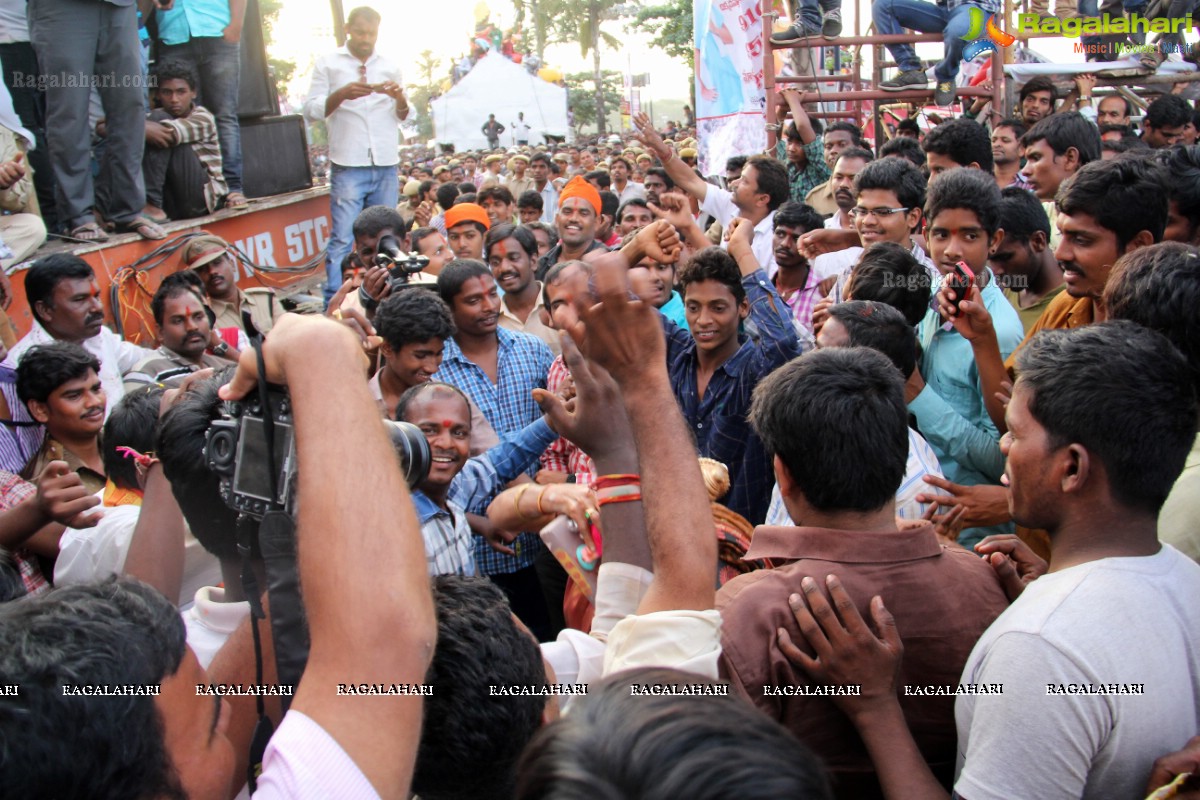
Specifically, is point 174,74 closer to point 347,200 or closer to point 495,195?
point 347,200

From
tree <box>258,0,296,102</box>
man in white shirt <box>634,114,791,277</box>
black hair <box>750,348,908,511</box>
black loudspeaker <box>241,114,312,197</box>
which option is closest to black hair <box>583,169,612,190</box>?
black loudspeaker <box>241,114,312,197</box>

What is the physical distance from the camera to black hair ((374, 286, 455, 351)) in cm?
358

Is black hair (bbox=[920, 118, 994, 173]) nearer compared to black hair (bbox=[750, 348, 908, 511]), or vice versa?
black hair (bbox=[750, 348, 908, 511])

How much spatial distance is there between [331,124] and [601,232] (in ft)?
8.84

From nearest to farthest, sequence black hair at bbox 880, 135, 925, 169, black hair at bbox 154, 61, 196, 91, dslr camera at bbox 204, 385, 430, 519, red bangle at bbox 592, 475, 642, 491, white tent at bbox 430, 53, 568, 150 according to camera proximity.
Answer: dslr camera at bbox 204, 385, 430, 519, red bangle at bbox 592, 475, 642, 491, black hair at bbox 880, 135, 925, 169, black hair at bbox 154, 61, 196, 91, white tent at bbox 430, 53, 568, 150

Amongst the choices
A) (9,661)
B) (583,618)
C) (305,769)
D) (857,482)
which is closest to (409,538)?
(305,769)

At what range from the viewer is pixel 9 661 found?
106 cm

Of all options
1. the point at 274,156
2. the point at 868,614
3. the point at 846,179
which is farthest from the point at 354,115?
the point at 868,614

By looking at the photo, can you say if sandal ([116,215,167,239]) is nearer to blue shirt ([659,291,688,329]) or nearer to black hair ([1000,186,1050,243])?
blue shirt ([659,291,688,329])

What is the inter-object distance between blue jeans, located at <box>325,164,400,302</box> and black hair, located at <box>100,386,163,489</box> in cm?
486

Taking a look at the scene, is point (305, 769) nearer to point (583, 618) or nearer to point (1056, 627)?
point (1056, 627)

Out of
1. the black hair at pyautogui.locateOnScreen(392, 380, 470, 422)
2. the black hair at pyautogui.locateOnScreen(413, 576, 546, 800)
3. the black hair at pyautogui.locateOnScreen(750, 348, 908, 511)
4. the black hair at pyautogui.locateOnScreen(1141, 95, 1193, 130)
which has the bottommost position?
the black hair at pyautogui.locateOnScreen(413, 576, 546, 800)

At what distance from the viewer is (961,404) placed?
9.62 feet

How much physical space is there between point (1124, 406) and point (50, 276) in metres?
4.61
